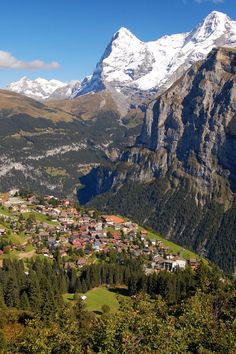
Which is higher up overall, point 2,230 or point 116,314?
point 116,314

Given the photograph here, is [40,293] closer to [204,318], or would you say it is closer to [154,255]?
[204,318]

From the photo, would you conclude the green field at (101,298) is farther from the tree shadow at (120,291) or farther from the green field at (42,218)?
the green field at (42,218)

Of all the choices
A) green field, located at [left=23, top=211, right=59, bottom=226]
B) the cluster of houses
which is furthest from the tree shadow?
green field, located at [left=23, top=211, right=59, bottom=226]

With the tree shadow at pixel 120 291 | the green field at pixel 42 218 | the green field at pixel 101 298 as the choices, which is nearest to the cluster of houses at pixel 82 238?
the green field at pixel 42 218

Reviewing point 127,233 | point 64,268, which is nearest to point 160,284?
point 64,268

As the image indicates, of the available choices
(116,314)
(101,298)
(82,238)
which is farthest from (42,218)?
(116,314)

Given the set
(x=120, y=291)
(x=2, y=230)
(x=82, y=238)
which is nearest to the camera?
(x=120, y=291)

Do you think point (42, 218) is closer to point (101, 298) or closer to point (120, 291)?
point (120, 291)
